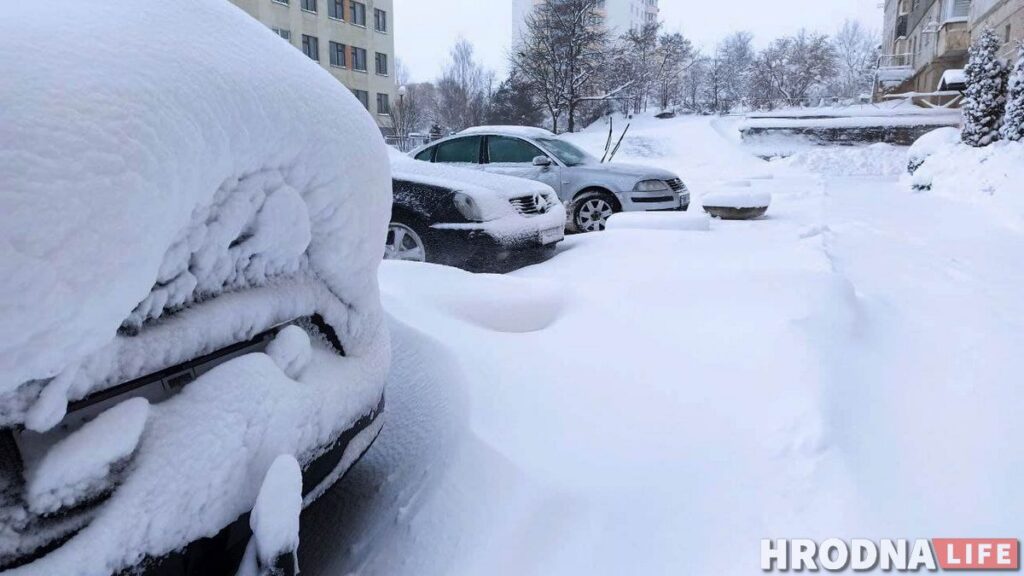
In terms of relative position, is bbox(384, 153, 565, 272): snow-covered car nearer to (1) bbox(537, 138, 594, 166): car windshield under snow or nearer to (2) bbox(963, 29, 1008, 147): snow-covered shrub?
(1) bbox(537, 138, 594, 166): car windshield under snow

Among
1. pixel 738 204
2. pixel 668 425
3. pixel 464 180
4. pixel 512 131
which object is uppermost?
pixel 512 131

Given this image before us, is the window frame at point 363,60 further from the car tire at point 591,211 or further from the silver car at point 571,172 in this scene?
the car tire at point 591,211

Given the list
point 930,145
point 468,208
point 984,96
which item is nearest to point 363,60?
point 930,145

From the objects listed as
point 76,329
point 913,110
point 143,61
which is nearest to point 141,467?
point 76,329

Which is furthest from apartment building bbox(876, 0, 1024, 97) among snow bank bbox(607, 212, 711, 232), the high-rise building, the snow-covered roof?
the high-rise building

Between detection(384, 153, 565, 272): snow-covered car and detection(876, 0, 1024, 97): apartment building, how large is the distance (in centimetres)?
1939

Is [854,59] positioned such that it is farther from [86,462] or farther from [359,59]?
[86,462]

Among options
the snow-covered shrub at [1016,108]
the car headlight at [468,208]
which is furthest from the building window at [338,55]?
the car headlight at [468,208]

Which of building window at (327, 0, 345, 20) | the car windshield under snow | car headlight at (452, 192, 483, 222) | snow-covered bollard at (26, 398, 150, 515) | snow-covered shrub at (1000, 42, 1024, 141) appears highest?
building window at (327, 0, 345, 20)

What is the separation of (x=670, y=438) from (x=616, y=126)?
35.9 m

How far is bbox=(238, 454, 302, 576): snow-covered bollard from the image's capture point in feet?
4.34

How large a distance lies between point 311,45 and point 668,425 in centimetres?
4512

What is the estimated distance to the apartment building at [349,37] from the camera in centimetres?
3950

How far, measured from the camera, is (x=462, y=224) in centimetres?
552
